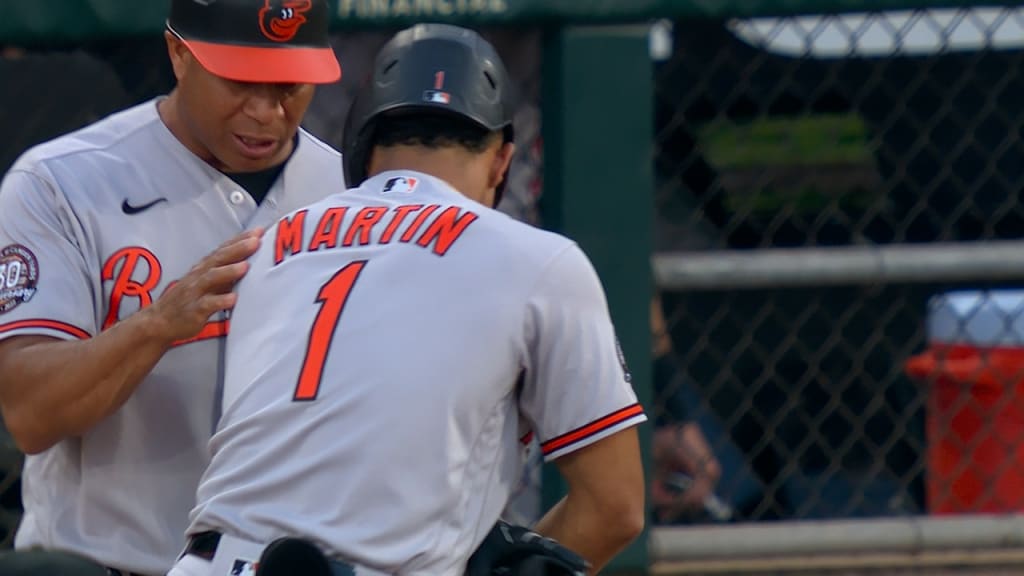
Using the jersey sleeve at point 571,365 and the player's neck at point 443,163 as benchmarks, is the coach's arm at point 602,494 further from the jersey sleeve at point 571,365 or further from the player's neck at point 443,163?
the player's neck at point 443,163

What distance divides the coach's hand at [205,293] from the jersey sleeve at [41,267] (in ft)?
0.54

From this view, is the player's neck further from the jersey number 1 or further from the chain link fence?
the chain link fence

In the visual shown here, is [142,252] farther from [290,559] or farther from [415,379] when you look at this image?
[290,559]

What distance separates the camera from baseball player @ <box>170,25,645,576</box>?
2.03 m

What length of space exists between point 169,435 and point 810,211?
3.05 meters

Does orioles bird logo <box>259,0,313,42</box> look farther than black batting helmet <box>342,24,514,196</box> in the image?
Yes

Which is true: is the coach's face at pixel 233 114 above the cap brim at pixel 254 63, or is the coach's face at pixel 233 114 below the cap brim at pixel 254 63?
below

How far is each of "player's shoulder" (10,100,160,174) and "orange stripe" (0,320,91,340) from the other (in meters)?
0.23

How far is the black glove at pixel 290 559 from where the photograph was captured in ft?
6.16

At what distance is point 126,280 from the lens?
246cm

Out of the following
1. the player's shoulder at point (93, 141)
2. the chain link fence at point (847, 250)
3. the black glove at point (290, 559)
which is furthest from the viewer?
the chain link fence at point (847, 250)

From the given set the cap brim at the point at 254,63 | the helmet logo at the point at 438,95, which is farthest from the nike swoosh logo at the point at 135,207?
the helmet logo at the point at 438,95

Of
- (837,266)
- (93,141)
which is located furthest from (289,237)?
(837,266)

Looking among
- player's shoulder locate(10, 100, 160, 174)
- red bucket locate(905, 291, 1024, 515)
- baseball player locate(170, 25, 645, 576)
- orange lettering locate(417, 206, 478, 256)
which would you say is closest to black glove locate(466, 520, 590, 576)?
baseball player locate(170, 25, 645, 576)
